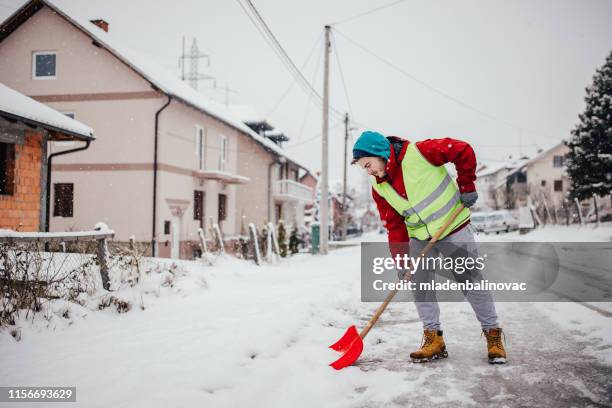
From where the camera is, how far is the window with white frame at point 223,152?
70.0 ft

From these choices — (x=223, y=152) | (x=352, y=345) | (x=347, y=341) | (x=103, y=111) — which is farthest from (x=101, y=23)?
(x=352, y=345)

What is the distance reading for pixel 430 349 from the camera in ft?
9.91

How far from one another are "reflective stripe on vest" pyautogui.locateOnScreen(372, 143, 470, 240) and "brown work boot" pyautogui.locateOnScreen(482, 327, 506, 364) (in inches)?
30.1

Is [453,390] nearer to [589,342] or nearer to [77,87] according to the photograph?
[589,342]

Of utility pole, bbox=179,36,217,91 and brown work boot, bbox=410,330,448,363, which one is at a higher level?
utility pole, bbox=179,36,217,91

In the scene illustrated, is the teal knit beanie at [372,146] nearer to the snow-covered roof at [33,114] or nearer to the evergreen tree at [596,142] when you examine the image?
the snow-covered roof at [33,114]

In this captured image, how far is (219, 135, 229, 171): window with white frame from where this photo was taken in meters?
21.3

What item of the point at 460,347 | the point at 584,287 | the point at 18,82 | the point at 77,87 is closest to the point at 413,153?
the point at 460,347


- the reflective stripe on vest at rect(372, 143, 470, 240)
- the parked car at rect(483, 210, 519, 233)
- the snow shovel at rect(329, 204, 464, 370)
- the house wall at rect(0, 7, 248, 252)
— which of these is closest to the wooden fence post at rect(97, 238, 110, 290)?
the snow shovel at rect(329, 204, 464, 370)

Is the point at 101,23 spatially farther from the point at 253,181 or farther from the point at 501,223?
the point at 501,223

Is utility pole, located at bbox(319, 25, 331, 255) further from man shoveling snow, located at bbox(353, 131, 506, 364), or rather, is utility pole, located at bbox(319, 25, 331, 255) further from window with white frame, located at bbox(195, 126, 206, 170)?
man shoveling snow, located at bbox(353, 131, 506, 364)

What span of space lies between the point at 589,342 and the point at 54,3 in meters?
18.7

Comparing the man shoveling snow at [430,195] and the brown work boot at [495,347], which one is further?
the man shoveling snow at [430,195]

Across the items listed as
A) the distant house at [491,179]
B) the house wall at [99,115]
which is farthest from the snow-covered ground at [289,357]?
the distant house at [491,179]
